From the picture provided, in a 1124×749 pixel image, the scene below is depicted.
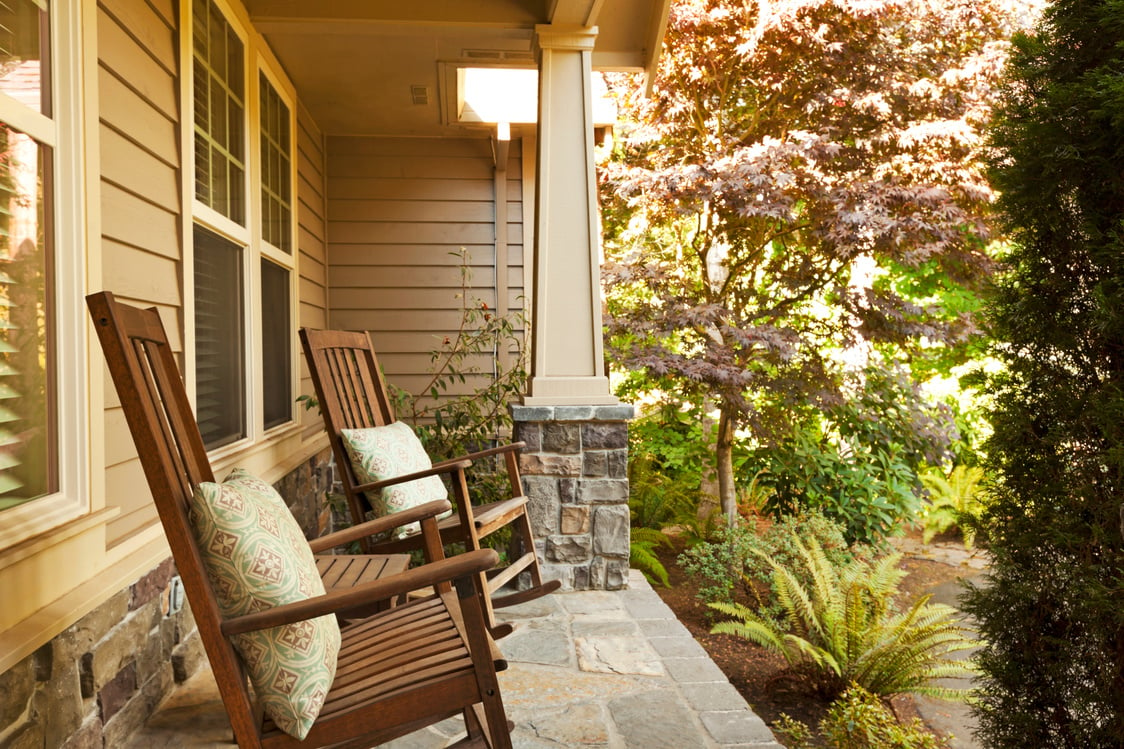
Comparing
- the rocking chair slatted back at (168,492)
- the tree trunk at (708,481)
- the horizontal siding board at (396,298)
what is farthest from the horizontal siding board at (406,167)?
the rocking chair slatted back at (168,492)

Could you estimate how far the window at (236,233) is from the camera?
2.81 meters

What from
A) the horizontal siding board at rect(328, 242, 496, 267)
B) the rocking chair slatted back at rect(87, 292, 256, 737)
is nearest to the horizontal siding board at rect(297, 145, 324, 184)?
the horizontal siding board at rect(328, 242, 496, 267)

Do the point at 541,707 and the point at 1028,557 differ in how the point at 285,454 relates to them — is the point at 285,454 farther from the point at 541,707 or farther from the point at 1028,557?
the point at 1028,557

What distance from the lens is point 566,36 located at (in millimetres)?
3594

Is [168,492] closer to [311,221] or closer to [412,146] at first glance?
[311,221]

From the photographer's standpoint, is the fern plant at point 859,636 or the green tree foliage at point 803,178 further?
the green tree foliage at point 803,178

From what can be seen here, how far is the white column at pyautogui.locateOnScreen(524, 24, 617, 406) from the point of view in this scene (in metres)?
3.54

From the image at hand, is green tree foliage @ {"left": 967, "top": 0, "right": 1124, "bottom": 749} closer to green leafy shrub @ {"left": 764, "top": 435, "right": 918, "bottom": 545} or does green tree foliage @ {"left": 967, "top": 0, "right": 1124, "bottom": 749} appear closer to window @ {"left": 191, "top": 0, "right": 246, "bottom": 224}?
window @ {"left": 191, "top": 0, "right": 246, "bottom": 224}

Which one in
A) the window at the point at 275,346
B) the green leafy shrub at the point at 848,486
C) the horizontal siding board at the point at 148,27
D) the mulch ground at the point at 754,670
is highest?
the horizontal siding board at the point at 148,27

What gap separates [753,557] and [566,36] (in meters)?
2.66

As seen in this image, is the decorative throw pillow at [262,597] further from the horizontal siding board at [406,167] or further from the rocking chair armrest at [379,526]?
the horizontal siding board at [406,167]

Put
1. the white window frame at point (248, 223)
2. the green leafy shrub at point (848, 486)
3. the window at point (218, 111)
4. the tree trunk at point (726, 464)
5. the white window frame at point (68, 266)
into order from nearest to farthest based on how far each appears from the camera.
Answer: the white window frame at point (68, 266)
the white window frame at point (248, 223)
the window at point (218, 111)
the green leafy shrub at point (848, 486)
the tree trunk at point (726, 464)

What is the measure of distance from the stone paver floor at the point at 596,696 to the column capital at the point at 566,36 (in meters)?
2.34

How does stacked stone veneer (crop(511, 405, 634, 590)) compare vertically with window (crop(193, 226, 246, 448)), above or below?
below
